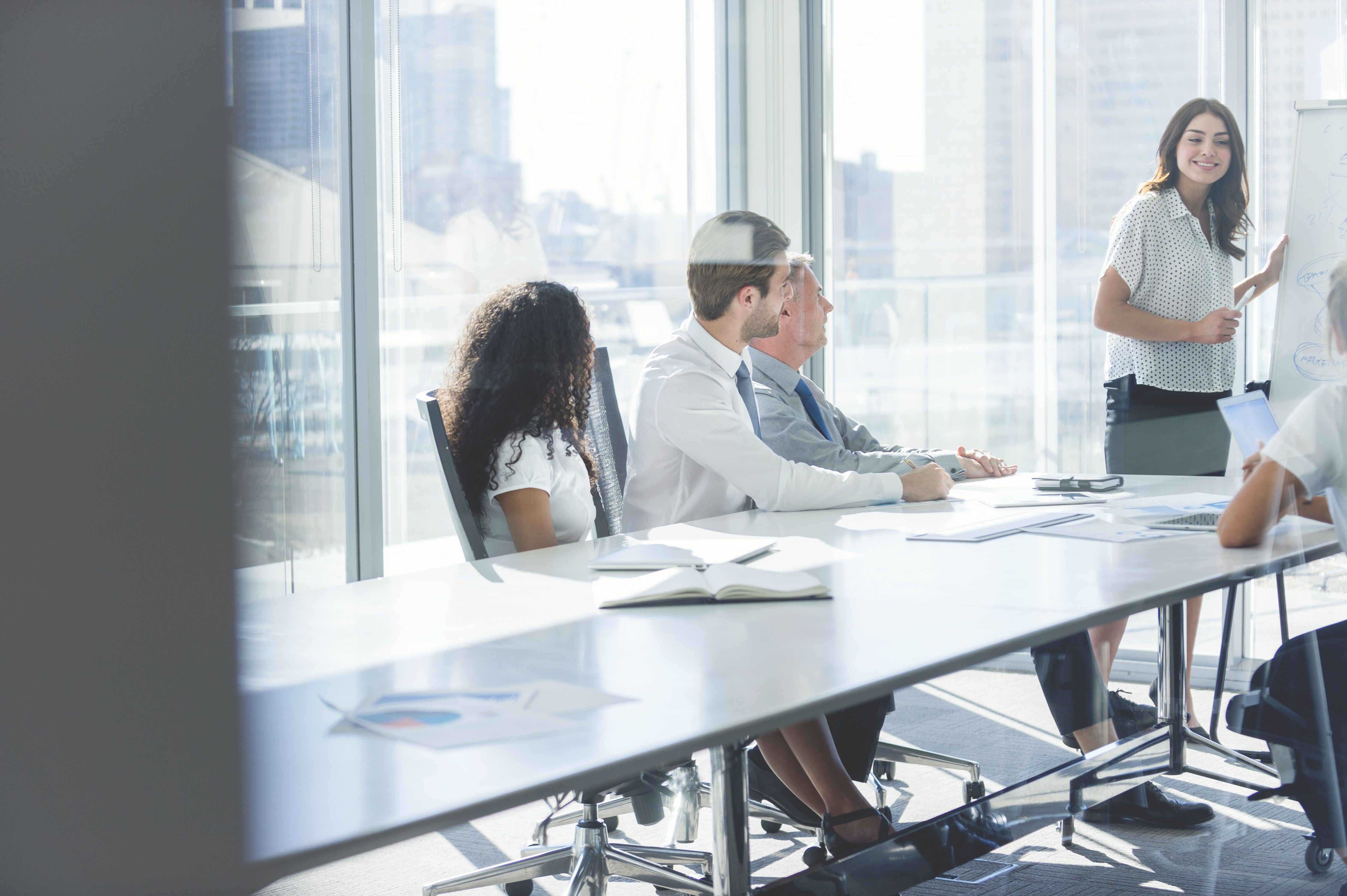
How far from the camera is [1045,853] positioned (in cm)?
247

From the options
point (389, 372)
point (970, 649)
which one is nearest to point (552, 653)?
point (970, 649)

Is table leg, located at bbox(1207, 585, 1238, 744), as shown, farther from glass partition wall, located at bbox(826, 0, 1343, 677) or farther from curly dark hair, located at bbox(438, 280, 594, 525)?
curly dark hair, located at bbox(438, 280, 594, 525)

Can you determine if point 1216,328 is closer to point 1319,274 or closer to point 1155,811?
point 1319,274

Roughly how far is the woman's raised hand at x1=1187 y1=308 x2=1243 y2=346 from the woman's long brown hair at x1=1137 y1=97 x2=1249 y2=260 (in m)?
0.16

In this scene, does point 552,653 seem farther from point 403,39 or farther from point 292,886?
point 403,39

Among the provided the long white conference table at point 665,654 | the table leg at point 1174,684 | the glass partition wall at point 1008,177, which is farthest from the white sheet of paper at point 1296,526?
the glass partition wall at point 1008,177

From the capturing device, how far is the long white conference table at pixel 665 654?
82cm

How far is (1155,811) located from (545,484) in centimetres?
158

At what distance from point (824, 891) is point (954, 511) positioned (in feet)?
3.12

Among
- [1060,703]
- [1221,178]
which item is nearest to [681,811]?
[1060,703]

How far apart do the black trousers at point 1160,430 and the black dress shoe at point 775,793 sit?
1376mm

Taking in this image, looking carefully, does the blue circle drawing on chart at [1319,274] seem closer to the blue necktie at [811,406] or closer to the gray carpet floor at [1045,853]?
the gray carpet floor at [1045,853]

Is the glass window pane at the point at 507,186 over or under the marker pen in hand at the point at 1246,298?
over

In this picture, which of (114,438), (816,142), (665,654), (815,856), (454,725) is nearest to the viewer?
(114,438)
